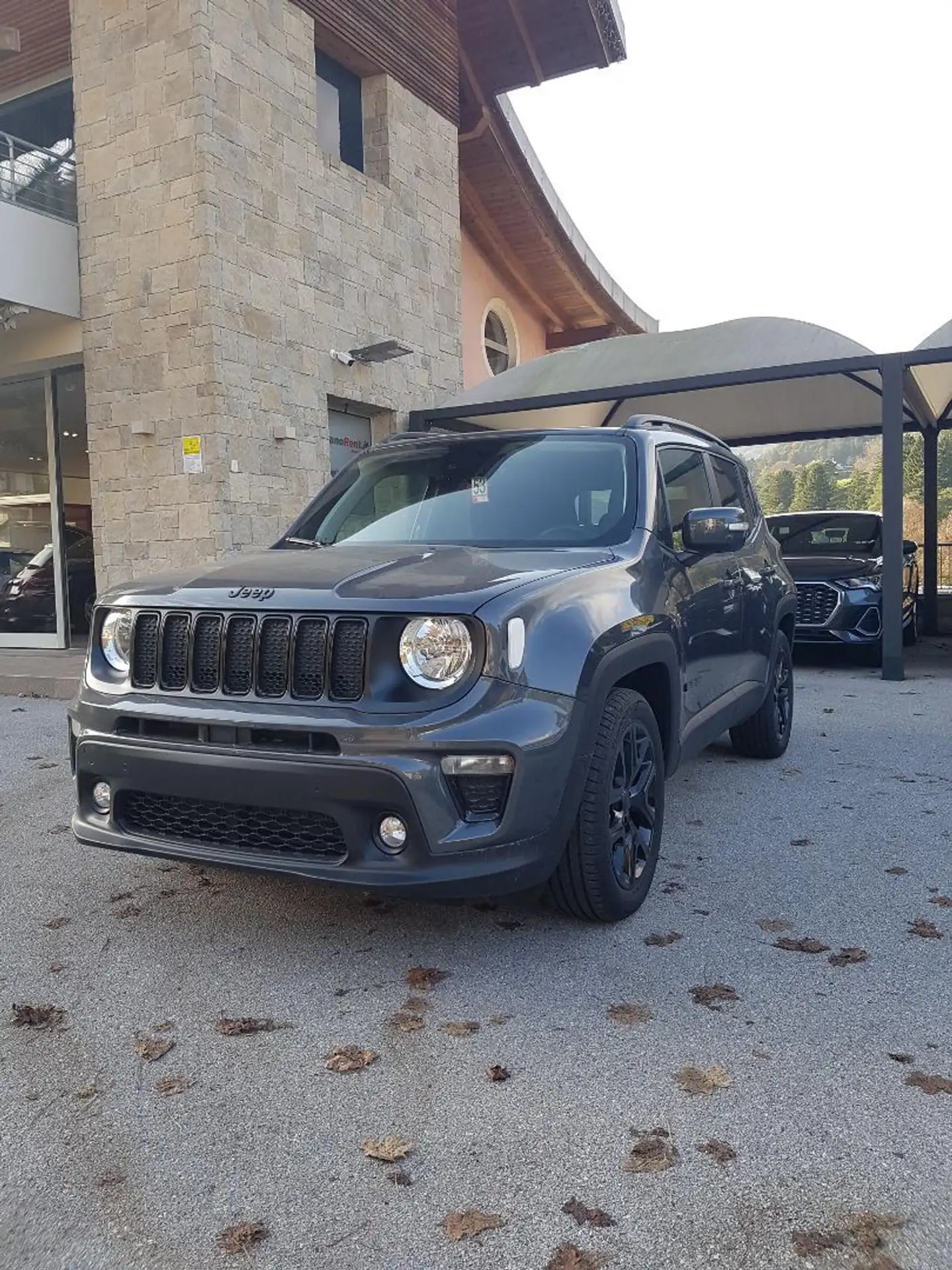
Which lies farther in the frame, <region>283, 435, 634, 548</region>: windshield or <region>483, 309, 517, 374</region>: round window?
<region>483, 309, 517, 374</region>: round window

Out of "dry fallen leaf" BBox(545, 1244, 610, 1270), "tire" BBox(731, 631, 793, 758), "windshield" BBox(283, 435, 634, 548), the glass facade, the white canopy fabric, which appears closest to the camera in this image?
"dry fallen leaf" BBox(545, 1244, 610, 1270)

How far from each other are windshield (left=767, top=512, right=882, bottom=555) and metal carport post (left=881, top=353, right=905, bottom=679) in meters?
1.12

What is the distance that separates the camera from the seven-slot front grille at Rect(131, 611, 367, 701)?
295 centimetres

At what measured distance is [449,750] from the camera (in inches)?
110

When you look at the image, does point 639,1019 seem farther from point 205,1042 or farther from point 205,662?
point 205,662

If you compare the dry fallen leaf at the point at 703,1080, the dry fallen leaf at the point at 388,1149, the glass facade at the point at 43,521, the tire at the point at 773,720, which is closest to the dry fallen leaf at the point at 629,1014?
the dry fallen leaf at the point at 703,1080

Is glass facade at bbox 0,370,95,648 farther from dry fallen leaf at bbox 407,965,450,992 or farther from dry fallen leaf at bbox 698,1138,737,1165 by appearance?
dry fallen leaf at bbox 698,1138,737,1165

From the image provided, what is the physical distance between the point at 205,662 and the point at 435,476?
1.60 metres

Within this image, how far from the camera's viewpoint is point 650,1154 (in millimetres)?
2205

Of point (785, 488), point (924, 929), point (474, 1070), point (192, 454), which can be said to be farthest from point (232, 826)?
point (785, 488)

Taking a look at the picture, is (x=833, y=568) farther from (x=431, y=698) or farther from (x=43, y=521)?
(x=43, y=521)

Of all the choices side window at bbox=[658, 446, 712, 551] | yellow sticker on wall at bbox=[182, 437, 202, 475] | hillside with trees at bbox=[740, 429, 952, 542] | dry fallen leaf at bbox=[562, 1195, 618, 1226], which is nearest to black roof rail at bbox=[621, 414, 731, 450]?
side window at bbox=[658, 446, 712, 551]

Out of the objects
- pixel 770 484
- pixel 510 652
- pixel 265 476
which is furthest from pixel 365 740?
pixel 770 484

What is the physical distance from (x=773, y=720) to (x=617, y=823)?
9.57ft
